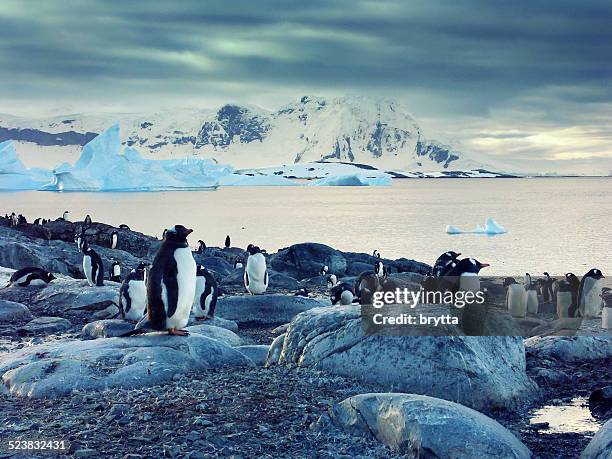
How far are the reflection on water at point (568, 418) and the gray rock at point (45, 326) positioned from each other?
7.83 meters

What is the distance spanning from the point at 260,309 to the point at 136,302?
2.96 meters

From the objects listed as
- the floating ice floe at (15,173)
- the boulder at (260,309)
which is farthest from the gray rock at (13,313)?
the floating ice floe at (15,173)

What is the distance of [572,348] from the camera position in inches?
392

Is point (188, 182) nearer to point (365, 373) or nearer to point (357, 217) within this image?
point (357, 217)

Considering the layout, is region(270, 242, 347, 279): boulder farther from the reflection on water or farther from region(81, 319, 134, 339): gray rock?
the reflection on water

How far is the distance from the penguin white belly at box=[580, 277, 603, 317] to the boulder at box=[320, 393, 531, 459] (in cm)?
1230

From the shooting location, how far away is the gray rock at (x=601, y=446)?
533 cm

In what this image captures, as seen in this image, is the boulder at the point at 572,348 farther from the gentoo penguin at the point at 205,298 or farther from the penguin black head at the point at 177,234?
the gentoo penguin at the point at 205,298

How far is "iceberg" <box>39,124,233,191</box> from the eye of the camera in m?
86.0

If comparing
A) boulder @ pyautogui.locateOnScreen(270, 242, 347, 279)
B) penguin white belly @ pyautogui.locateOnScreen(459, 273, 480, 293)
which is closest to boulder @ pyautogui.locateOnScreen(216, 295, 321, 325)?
penguin white belly @ pyautogui.locateOnScreen(459, 273, 480, 293)

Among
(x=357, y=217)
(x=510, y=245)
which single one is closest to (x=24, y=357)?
(x=510, y=245)

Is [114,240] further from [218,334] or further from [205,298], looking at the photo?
[218,334]

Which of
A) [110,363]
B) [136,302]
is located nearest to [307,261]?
[136,302]

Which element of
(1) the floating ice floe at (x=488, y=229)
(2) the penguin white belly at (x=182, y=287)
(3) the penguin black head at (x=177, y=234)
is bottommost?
(2) the penguin white belly at (x=182, y=287)
